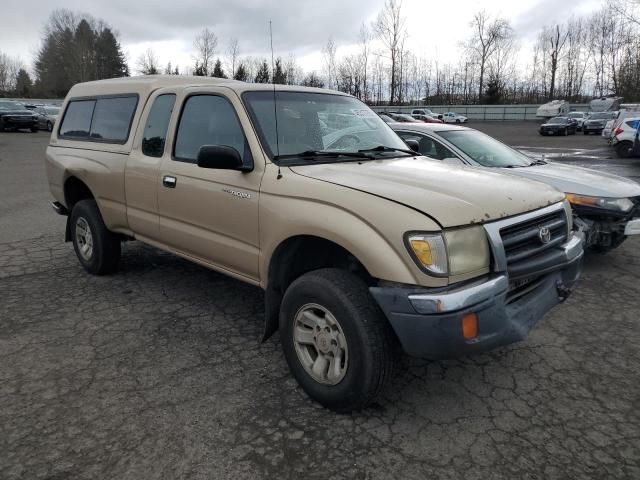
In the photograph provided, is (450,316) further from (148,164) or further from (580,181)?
(580,181)

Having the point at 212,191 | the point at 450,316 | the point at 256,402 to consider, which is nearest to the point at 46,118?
the point at 212,191

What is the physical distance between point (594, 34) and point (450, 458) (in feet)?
267

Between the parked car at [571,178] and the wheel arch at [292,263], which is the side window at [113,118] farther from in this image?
the parked car at [571,178]

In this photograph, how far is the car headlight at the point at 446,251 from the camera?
96.5 inches

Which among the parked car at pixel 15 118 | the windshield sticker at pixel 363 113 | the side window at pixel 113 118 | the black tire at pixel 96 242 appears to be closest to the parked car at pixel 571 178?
the windshield sticker at pixel 363 113

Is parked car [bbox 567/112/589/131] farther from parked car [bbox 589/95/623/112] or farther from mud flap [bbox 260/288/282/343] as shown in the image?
mud flap [bbox 260/288/282/343]

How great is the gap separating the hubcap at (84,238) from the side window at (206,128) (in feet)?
6.08

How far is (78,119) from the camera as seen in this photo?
5.32 metres

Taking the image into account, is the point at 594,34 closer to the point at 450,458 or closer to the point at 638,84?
the point at 638,84

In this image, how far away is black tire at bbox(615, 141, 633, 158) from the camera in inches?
675

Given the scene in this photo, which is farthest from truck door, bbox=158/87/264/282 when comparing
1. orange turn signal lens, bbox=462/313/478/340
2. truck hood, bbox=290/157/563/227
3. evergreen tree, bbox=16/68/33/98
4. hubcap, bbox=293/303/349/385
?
evergreen tree, bbox=16/68/33/98

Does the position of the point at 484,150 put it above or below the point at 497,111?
below

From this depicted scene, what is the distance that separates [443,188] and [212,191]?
1608mm

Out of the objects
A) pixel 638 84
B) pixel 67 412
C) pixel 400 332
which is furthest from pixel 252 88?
pixel 638 84
